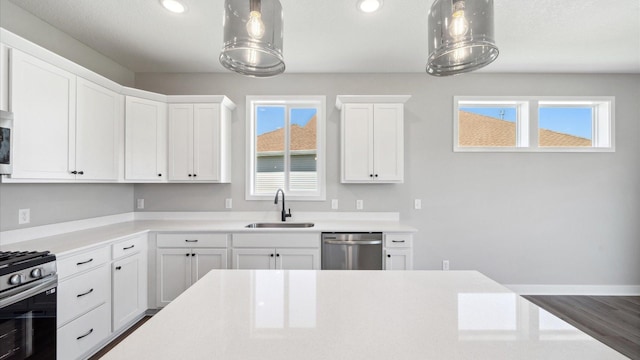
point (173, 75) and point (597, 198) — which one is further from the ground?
point (173, 75)

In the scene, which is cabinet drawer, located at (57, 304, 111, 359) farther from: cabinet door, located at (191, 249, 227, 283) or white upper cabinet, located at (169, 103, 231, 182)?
white upper cabinet, located at (169, 103, 231, 182)

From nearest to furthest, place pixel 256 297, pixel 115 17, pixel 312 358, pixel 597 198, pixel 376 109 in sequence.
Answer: pixel 312 358
pixel 256 297
pixel 115 17
pixel 376 109
pixel 597 198

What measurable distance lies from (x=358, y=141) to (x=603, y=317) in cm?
310

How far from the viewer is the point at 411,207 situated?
341 centimetres

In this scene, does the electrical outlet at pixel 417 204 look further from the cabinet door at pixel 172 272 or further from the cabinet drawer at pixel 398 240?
the cabinet door at pixel 172 272

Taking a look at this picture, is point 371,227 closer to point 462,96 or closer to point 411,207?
point 411,207

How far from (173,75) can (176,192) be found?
58.2 inches

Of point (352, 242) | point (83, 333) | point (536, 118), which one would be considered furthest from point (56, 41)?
point (536, 118)

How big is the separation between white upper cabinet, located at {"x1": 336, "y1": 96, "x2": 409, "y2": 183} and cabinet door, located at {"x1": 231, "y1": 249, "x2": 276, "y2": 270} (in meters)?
1.25

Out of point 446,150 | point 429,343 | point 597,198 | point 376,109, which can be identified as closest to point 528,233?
point 597,198

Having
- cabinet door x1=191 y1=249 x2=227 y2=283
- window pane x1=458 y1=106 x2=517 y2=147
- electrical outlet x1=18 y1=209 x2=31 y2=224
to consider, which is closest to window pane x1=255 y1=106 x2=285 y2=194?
cabinet door x1=191 y1=249 x2=227 y2=283

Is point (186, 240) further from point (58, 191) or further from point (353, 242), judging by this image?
point (353, 242)

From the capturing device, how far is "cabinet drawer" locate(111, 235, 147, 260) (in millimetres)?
2332

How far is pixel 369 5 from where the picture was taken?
2.17m
